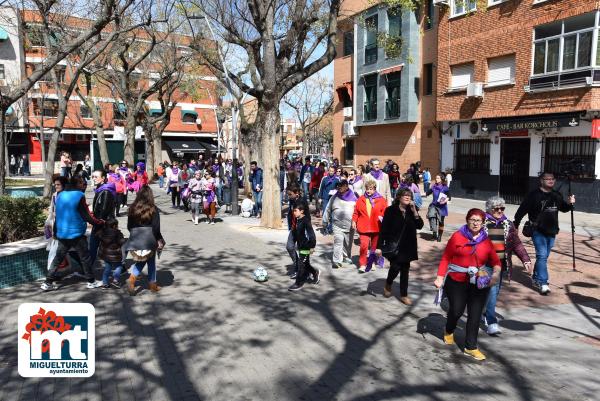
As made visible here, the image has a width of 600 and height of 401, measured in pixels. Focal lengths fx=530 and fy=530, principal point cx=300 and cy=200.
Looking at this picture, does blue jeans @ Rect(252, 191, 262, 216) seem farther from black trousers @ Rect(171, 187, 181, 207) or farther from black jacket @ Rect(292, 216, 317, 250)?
black jacket @ Rect(292, 216, 317, 250)

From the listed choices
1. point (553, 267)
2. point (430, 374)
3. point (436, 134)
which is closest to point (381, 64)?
point (436, 134)

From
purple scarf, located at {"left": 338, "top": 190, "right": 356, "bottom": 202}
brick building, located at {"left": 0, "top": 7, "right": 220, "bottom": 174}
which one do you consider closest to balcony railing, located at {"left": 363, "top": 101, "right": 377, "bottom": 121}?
brick building, located at {"left": 0, "top": 7, "right": 220, "bottom": 174}

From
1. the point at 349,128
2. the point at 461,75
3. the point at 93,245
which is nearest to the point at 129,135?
the point at 349,128

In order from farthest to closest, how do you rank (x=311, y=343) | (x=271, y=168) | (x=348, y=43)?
(x=348, y=43) < (x=271, y=168) < (x=311, y=343)

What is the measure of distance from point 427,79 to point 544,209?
19.4 m

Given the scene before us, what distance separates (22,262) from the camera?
25.2 ft

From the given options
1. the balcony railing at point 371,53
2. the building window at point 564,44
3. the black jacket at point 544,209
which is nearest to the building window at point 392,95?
the balcony railing at point 371,53

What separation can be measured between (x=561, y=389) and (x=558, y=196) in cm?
384

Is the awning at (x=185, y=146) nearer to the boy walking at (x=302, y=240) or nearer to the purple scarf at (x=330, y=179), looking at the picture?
the purple scarf at (x=330, y=179)

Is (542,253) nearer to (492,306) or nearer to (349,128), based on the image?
(492,306)

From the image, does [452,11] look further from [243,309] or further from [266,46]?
[243,309]

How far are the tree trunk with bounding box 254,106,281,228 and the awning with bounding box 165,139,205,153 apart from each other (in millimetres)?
35646

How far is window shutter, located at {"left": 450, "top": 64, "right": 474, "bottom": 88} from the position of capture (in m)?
21.2

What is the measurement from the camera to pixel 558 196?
24.9 feet
